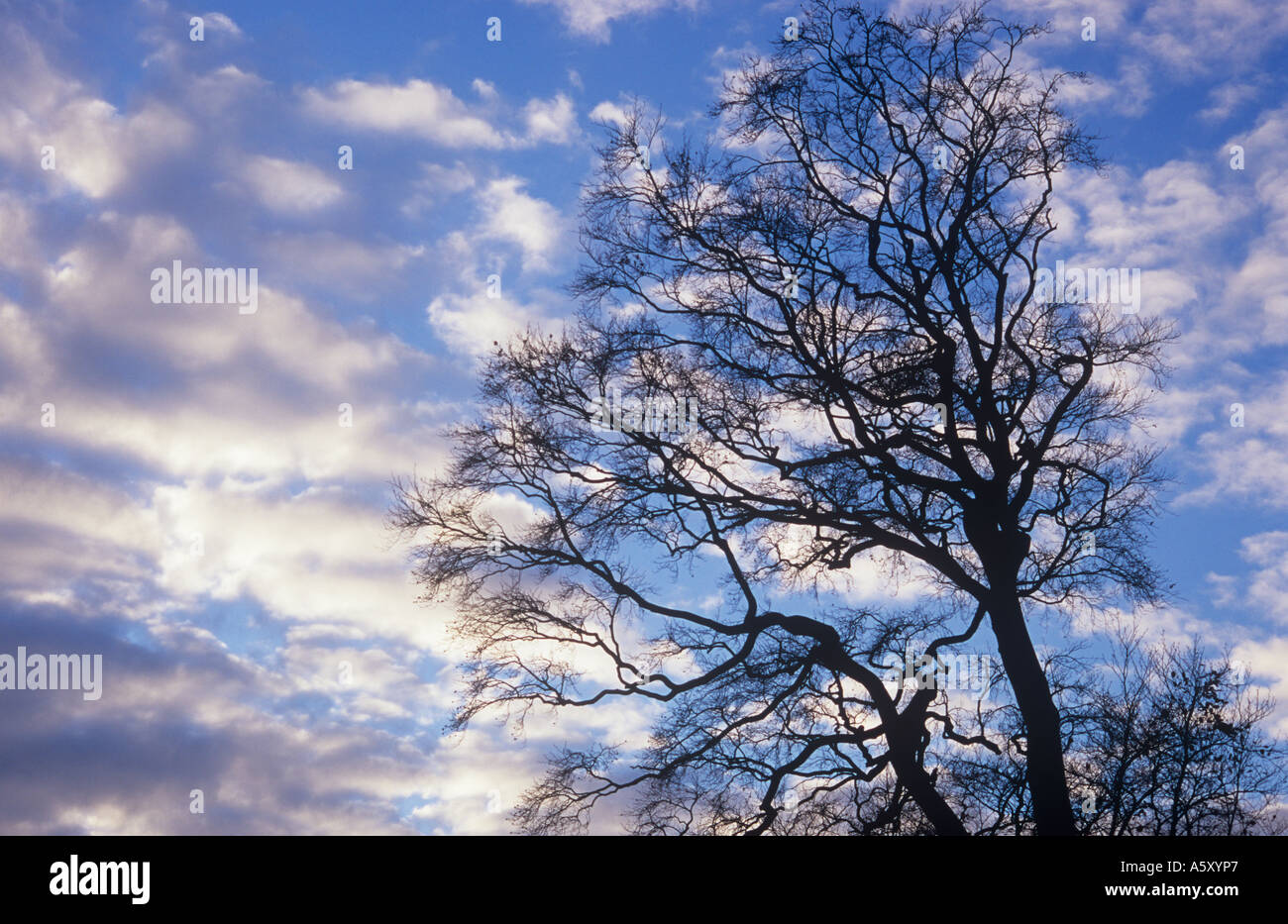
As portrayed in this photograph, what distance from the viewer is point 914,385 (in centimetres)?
1362

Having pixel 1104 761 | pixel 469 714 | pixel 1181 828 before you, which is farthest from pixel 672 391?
pixel 1181 828

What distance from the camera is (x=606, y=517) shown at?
1347 cm

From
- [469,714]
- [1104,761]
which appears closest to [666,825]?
[469,714]
